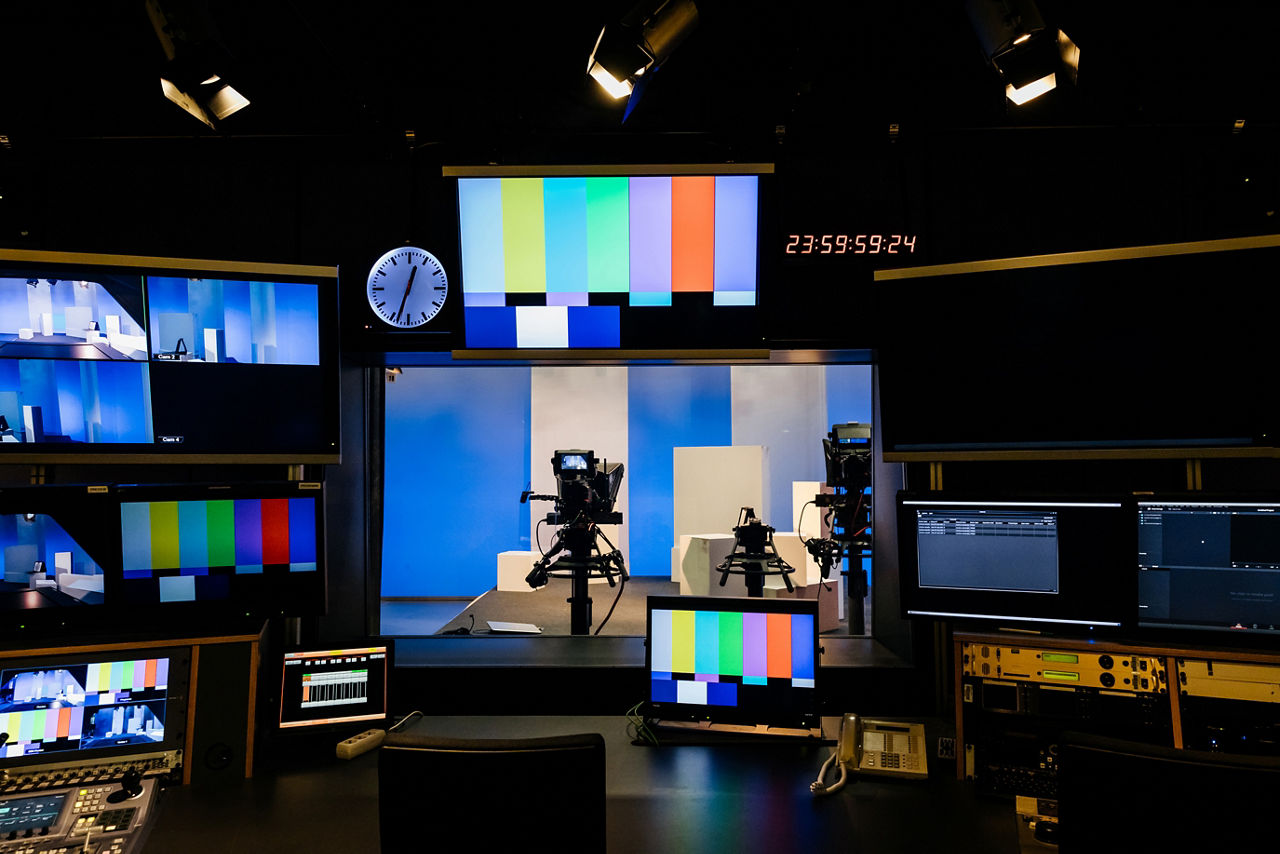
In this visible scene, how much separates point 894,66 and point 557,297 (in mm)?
1683

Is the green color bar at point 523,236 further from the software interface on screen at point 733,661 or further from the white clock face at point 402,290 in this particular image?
the software interface on screen at point 733,661

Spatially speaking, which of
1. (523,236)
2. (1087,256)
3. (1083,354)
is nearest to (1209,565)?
(1083,354)

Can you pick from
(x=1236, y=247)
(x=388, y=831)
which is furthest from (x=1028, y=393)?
(x=388, y=831)

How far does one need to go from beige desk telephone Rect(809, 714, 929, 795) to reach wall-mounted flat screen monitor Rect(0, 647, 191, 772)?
6.17ft

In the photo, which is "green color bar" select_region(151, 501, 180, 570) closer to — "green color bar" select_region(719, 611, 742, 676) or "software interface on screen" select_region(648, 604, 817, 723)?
"software interface on screen" select_region(648, 604, 817, 723)

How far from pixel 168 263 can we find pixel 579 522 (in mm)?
2169

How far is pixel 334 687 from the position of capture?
238cm

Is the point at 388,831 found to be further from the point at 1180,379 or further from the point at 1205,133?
the point at 1205,133

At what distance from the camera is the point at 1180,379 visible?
7.04 ft

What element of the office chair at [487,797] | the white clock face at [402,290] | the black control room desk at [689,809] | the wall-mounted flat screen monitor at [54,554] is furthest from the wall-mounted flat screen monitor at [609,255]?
the office chair at [487,797]

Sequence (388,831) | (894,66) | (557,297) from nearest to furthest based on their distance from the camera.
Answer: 1. (388,831)
2. (557,297)
3. (894,66)

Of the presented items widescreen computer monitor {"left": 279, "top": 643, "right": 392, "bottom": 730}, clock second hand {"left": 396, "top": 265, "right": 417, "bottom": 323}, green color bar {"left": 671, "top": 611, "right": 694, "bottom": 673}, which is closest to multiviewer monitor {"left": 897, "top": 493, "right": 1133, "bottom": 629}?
green color bar {"left": 671, "top": 611, "right": 694, "bottom": 673}

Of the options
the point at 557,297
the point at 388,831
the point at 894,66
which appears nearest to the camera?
the point at 388,831

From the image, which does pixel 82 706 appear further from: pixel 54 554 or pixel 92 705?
pixel 54 554
